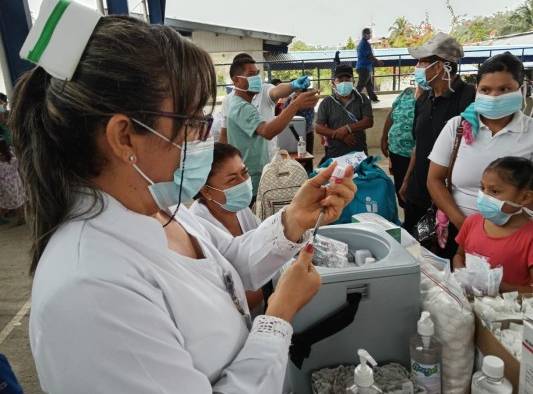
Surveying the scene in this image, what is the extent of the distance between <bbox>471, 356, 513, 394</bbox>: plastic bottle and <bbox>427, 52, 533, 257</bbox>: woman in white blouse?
111 centimetres

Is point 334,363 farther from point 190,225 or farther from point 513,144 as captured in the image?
point 513,144

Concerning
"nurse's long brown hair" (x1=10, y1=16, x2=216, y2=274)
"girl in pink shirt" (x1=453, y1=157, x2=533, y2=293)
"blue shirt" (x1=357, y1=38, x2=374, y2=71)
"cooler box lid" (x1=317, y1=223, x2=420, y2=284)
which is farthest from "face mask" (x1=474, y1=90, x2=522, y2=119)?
"blue shirt" (x1=357, y1=38, x2=374, y2=71)

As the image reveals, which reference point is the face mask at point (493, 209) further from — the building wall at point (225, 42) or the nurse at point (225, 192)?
the building wall at point (225, 42)

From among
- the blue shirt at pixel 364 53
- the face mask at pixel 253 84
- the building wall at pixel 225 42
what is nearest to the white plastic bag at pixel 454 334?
the face mask at pixel 253 84

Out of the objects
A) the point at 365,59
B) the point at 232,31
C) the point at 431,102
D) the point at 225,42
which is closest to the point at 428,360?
the point at 431,102

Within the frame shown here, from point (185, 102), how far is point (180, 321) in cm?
39

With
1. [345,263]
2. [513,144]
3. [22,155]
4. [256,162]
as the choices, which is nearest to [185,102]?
[22,155]

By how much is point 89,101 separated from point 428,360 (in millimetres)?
921

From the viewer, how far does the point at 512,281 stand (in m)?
1.53

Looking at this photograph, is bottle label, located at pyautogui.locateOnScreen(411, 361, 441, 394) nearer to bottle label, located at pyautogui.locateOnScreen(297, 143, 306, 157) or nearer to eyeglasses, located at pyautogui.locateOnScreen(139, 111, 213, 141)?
eyeglasses, located at pyautogui.locateOnScreen(139, 111, 213, 141)

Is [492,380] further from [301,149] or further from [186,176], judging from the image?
[301,149]

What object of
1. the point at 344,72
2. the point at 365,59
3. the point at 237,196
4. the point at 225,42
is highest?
the point at 225,42

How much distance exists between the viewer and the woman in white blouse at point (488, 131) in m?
1.80

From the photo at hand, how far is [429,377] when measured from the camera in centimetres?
96
